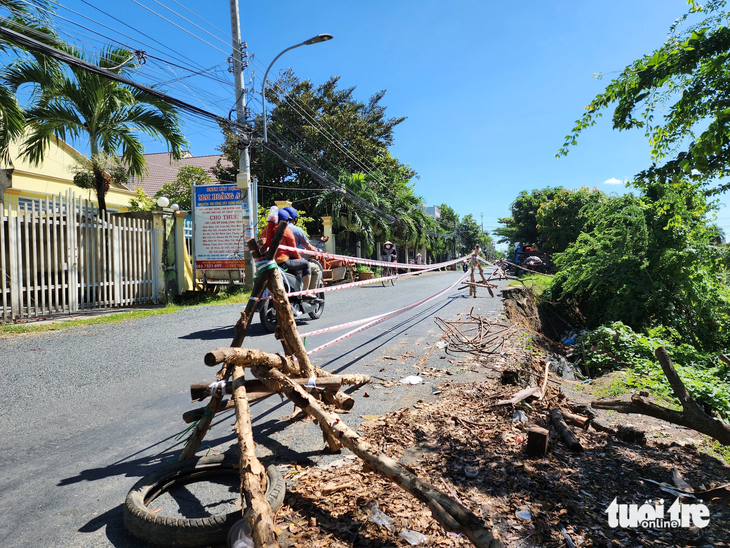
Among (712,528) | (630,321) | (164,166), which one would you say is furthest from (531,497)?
(164,166)

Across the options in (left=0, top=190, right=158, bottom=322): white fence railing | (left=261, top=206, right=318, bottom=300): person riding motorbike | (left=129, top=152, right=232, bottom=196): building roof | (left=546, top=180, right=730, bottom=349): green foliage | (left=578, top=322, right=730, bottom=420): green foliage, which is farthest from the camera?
(left=129, top=152, right=232, bottom=196): building roof

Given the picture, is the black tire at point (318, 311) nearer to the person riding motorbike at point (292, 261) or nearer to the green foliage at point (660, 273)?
the person riding motorbike at point (292, 261)

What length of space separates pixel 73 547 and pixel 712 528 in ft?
11.4

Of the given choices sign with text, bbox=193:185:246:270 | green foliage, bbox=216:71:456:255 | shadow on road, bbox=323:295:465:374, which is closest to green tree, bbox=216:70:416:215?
green foliage, bbox=216:71:456:255

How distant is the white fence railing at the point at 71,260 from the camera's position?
8.48m

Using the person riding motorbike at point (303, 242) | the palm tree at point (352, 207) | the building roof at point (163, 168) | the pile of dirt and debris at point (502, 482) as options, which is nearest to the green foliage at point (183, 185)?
the building roof at point (163, 168)

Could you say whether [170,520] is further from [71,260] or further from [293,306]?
[71,260]

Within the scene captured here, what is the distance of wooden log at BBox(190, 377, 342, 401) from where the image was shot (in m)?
2.95

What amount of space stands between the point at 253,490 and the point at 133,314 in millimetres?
8918

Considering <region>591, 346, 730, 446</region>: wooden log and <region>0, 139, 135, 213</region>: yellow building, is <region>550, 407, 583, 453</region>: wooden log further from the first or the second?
<region>0, 139, 135, 213</region>: yellow building

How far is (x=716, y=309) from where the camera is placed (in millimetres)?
9953

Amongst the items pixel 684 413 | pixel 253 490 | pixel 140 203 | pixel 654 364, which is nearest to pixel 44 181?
pixel 140 203

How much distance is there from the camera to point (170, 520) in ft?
6.87

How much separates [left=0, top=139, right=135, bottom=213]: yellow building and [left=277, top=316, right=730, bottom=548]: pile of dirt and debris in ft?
41.9
